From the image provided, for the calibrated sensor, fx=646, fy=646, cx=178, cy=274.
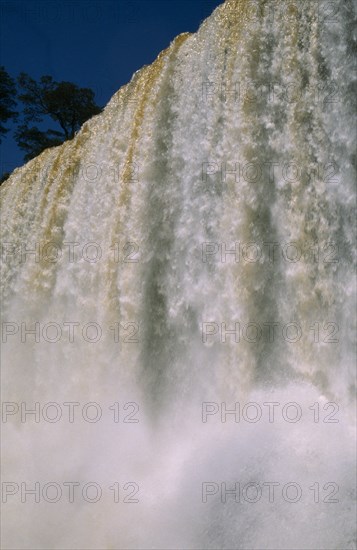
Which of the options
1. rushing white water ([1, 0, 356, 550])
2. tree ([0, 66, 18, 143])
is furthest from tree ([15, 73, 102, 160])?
rushing white water ([1, 0, 356, 550])

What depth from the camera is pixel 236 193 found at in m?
3.95

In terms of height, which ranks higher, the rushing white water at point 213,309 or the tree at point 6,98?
the tree at point 6,98

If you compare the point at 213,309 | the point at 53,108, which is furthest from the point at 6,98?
the point at 213,309

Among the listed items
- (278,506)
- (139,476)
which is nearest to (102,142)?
(139,476)

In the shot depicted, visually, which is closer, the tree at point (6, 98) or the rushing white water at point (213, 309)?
the rushing white water at point (213, 309)

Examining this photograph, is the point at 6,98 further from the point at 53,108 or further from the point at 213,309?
the point at 213,309

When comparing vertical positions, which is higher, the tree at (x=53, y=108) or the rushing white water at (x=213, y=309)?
the tree at (x=53, y=108)

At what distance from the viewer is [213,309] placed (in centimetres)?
A: 405

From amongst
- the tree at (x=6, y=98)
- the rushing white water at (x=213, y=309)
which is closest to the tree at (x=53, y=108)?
the tree at (x=6, y=98)

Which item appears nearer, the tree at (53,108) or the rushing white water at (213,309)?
the rushing white water at (213,309)

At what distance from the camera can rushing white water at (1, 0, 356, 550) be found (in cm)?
340

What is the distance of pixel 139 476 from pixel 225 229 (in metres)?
1.58

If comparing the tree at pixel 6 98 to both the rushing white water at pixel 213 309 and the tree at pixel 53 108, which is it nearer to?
the tree at pixel 53 108

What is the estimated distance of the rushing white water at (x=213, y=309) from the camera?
3.40 m
